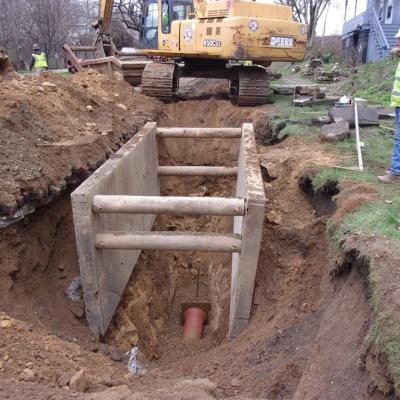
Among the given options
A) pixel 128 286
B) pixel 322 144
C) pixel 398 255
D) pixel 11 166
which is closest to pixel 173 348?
pixel 128 286

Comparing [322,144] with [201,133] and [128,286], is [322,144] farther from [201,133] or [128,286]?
[128,286]

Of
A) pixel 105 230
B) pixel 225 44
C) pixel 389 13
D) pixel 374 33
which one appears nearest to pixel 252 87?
pixel 225 44

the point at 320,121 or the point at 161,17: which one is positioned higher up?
the point at 161,17

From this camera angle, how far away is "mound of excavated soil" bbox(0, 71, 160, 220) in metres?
4.49

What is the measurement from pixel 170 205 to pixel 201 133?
11.6 feet

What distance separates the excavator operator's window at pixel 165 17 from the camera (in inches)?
434

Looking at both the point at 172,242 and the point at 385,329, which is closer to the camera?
the point at 385,329

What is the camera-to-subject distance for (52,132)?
5.73 metres

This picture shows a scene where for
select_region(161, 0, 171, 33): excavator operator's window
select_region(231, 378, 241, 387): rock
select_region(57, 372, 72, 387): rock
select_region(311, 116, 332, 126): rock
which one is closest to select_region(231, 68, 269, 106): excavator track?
select_region(161, 0, 171, 33): excavator operator's window

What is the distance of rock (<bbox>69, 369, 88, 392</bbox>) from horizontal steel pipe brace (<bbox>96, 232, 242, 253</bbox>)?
5.24 ft

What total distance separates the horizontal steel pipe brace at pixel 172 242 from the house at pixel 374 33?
17.3 meters

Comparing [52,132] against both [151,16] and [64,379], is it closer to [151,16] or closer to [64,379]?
[64,379]

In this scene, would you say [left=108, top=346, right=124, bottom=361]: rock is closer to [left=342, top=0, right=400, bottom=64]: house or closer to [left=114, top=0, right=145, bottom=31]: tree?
[left=342, top=0, right=400, bottom=64]: house

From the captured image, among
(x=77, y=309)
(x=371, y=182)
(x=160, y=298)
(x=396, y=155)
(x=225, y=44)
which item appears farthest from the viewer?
(x=225, y=44)
